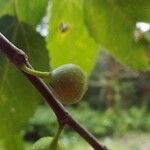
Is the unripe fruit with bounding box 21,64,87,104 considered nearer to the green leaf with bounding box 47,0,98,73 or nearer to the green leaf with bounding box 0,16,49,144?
the green leaf with bounding box 0,16,49,144

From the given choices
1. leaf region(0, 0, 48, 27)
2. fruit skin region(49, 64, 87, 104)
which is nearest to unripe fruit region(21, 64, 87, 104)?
fruit skin region(49, 64, 87, 104)

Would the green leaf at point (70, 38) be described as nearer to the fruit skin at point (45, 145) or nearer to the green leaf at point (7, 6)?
the green leaf at point (7, 6)

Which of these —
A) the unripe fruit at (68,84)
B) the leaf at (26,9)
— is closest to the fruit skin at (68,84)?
the unripe fruit at (68,84)

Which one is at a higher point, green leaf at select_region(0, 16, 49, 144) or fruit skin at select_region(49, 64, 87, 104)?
fruit skin at select_region(49, 64, 87, 104)

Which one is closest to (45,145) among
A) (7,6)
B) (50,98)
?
(50,98)

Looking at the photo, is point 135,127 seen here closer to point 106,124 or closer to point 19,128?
point 106,124

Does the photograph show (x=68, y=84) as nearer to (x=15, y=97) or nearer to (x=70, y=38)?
(x=15, y=97)
